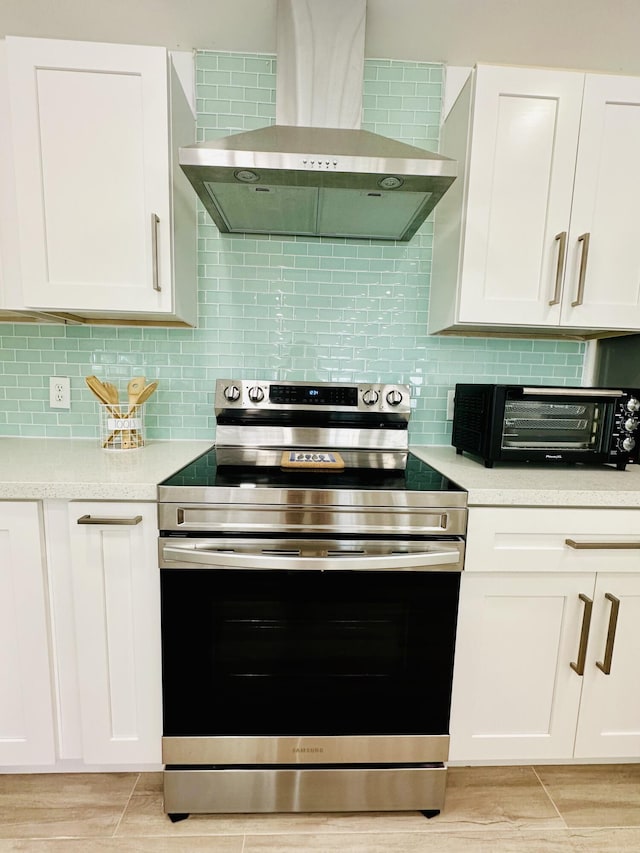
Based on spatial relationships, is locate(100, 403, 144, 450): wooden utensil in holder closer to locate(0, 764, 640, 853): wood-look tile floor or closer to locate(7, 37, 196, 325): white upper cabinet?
Answer: locate(7, 37, 196, 325): white upper cabinet

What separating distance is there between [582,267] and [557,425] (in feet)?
1.75

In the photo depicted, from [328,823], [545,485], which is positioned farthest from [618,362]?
[328,823]

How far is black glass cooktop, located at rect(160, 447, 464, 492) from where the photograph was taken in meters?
1.11

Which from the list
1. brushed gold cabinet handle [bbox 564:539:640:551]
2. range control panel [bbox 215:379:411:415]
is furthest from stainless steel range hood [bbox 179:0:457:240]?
brushed gold cabinet handle [bbox 564:539:640:551]

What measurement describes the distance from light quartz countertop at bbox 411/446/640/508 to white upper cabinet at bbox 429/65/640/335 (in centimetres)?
51

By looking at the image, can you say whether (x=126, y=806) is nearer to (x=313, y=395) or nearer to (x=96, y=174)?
(x=313, y=395)

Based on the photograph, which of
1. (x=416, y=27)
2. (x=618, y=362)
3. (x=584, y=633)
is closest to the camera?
(x=584, y=633)

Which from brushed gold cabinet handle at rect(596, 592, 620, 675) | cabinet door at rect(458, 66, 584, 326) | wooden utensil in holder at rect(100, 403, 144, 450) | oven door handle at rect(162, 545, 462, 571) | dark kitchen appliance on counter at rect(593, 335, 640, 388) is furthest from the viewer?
dark kitchen appliance on counter at rect(593, 335, 640, 388)

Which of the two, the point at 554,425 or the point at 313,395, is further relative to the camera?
the point at 313,395

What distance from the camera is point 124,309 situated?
1349 millimetres

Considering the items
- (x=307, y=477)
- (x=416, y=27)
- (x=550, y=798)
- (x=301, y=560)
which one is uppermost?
(x=416, y=27)

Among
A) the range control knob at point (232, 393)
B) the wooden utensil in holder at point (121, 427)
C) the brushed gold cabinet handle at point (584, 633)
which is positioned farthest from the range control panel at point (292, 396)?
the brushed gold cabinet handle at point (584, 633)

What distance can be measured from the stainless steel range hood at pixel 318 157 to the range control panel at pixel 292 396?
1.98ft

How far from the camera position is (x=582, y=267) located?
1.35m
